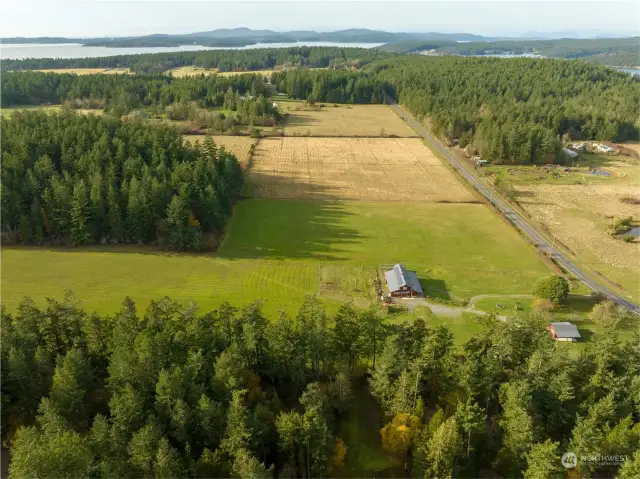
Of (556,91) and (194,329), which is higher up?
(556,91)

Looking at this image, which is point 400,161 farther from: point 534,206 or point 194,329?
point 194,329

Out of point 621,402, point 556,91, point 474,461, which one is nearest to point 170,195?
point 474,461

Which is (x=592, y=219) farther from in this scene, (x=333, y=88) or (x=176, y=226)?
(x=333, y=88)

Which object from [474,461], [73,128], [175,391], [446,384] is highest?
[73,128]

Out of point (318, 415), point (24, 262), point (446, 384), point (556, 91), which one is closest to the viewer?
point (318, 415)

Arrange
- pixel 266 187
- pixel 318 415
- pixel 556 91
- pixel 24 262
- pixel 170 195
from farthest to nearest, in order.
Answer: pixel 556 91 → pixel 266 187 → pixel 170 195 → pixel 24 262 → pixel 318 415

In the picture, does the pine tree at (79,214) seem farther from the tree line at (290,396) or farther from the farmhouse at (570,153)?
the farmhouse at (570,153)

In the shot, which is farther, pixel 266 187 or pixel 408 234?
pixel 266 187
